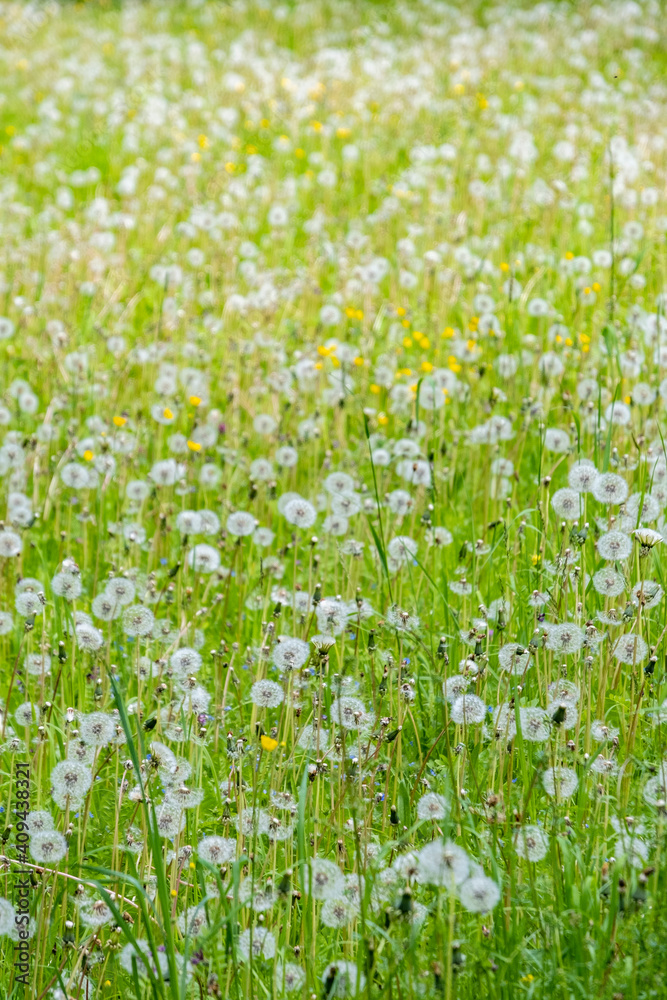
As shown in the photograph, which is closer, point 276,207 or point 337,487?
point 337,487

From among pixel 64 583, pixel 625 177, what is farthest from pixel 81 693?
pixel 625 177

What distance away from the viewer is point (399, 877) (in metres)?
1.93

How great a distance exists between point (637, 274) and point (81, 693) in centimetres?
399

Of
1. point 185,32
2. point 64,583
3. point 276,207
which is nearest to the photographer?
point 64,583

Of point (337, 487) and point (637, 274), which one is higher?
point (637, 274)

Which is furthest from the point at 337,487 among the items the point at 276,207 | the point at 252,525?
the point at 276,207

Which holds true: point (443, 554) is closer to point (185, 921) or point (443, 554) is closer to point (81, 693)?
point (81, 693)

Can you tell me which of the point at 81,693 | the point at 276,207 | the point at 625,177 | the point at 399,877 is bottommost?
the point at 399,877

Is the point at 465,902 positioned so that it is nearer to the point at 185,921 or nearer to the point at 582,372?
the point at 185,921

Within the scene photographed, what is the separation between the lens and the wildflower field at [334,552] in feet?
6.56

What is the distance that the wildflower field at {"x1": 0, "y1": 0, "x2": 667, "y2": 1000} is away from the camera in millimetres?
2000

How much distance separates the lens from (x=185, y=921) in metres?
2.00

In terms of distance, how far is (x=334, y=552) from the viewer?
150 inches

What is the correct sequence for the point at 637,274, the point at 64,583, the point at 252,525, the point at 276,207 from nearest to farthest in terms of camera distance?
the point at 64,583 < the point at 252,525 < the point at 637,274 < the point at 276,207
